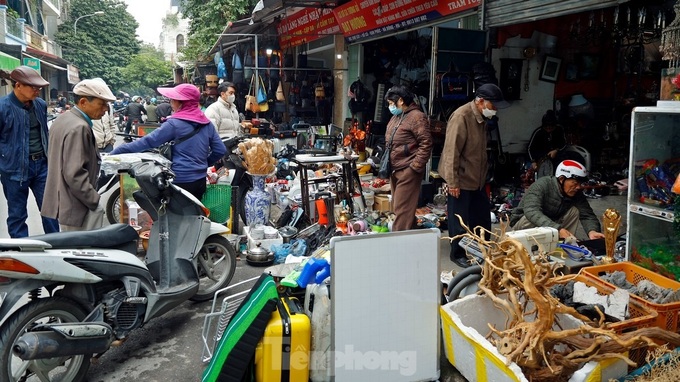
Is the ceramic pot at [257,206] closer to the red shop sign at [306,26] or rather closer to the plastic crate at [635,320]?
the plastic crate at [635,320]

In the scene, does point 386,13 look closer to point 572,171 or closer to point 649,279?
point 572,171

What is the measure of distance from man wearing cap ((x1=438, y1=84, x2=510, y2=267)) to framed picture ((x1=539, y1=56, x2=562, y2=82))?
4.19 meters

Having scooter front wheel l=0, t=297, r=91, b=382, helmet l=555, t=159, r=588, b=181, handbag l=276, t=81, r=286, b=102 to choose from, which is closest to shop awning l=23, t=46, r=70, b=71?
handbag l=276, t=81, r=286, b=102

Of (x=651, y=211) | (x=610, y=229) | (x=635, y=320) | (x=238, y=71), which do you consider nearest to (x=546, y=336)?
(x=635, y=320)

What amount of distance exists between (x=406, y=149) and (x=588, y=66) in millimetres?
5489

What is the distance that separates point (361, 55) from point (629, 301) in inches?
404

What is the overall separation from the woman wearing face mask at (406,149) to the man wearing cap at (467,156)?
419mm

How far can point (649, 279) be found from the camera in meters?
3.85

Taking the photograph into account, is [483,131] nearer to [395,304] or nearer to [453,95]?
[453,95]

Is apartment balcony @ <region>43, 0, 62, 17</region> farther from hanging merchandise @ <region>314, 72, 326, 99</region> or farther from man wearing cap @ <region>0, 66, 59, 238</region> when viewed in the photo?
man wearing cap @ <region>0, 66, 59, 238</region>

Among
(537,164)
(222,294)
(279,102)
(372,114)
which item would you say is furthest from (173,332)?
(279,102)

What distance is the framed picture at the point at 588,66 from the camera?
9672 millimetres

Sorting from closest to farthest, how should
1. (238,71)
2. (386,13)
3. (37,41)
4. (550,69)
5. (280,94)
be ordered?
(550,69) < (386,13) < (280,94) < (238,71) < (37,41)

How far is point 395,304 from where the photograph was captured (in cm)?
316
